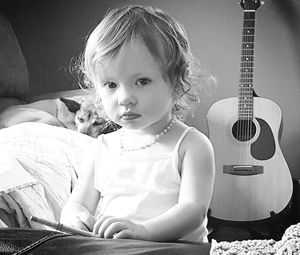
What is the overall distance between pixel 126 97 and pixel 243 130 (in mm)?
1699

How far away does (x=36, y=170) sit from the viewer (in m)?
1.62

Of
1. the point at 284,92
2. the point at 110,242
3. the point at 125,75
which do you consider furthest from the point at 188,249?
the point at 284,92

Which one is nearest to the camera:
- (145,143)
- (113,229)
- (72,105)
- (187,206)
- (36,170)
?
(113,229)

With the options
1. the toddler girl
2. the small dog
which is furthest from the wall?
→ the toddler girl

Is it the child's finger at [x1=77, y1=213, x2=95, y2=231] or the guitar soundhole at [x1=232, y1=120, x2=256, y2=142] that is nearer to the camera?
the child's finger at [x1=77, y1=213, x2=95, y2=231]

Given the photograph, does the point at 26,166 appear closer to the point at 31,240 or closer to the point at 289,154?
the point at 31,240

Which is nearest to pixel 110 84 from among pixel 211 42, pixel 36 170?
pixel 36 170

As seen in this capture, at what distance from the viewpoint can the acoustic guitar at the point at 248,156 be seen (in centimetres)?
277

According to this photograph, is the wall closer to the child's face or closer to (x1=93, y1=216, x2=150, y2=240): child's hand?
the child's face

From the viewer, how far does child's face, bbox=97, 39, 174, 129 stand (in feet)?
3.77

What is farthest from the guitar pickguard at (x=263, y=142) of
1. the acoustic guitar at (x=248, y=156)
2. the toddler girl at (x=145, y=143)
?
the toddler girl at (x=145, y=143)

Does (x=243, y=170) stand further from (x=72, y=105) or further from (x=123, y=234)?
(x=123, y=234)

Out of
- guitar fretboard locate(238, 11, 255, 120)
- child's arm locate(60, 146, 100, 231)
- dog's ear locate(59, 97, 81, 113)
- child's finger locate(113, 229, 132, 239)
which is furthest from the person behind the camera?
guitar fretboard locate(238, 11, 255, 120)

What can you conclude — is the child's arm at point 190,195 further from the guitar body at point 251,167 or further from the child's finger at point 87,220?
the guitar body at point 251,167
